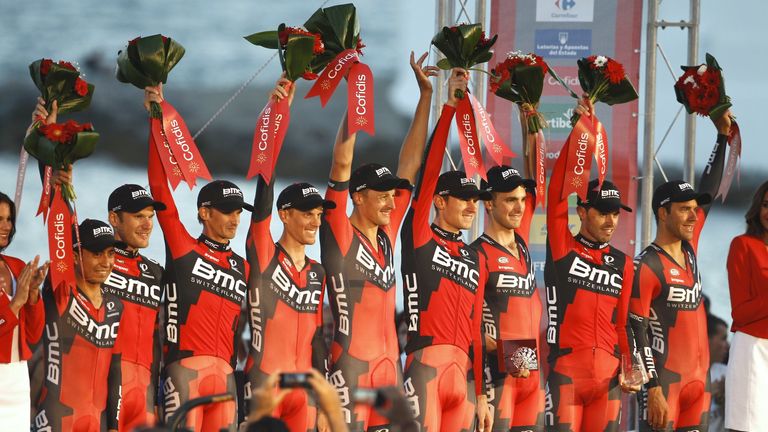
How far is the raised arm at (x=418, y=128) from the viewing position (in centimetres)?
678

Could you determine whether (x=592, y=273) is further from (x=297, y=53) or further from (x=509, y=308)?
(x=297, y=53)

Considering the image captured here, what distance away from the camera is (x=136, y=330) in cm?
617

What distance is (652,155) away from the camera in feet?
26.1

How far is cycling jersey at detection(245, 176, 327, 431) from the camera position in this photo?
20.5ft

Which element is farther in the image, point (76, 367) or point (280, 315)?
point (280, 315)

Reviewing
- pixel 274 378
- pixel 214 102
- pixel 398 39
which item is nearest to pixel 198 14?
pixel 214 102

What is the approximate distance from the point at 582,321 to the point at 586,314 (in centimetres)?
4

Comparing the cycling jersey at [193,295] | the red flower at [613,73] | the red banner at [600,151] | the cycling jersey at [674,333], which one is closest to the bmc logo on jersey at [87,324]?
the cycling jersey at [193,295]

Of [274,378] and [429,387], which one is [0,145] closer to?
[429,387]

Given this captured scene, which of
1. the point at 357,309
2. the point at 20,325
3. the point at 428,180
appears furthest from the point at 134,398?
the point at 428,180

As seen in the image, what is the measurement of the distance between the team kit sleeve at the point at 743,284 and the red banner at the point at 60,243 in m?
3.43

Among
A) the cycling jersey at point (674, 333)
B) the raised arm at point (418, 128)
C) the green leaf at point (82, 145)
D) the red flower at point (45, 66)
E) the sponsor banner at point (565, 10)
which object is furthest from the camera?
the sponsor banner at point (565, 10)

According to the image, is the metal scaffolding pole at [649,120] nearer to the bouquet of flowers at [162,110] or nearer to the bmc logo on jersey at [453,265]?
the bmc logo on jersey at [453,265]

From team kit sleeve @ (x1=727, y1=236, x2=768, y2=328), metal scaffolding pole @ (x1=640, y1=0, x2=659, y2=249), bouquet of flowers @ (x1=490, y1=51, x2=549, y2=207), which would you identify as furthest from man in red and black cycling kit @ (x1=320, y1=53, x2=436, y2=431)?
metal scaffolding pole @ (x1=640, y1=0, x2=659, y2=249)
